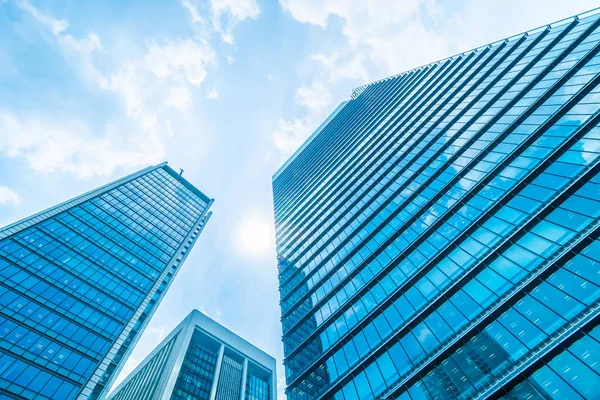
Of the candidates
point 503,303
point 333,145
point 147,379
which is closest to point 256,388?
point 147,379

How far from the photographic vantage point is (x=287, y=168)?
9131 centimetres

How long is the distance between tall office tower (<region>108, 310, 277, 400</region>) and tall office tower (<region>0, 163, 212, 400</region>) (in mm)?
7042

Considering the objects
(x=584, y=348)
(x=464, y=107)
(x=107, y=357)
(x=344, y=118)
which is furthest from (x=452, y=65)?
(x=107, y=357)

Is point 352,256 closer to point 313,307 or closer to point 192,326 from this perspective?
point 313,307

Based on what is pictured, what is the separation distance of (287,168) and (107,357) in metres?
61.9

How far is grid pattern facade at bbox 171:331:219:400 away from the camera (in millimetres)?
46594

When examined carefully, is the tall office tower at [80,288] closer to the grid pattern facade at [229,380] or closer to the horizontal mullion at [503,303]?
the grid pattern facade at [229,380]

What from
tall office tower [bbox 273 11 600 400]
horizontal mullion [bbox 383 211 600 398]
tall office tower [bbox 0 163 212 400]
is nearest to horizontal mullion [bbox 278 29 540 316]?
tall office tower [bbox 273 11 600 400]

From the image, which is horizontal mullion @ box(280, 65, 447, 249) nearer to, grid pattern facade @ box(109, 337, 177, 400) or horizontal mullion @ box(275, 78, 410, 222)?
horizontal mullion @ box(275, 78, 410, 222)

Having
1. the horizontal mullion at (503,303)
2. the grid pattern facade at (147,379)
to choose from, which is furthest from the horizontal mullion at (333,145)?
the horizontal mullion at (503,303)

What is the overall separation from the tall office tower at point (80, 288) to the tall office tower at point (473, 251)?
25393 millimetres

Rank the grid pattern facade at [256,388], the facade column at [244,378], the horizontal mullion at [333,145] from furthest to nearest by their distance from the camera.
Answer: the horizontal mullion at [333,145] < the grid pattern facade at [256,388] < the facade column at [244,378]

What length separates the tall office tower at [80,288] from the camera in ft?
117

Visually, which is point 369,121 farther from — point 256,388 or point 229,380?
point 256,388
